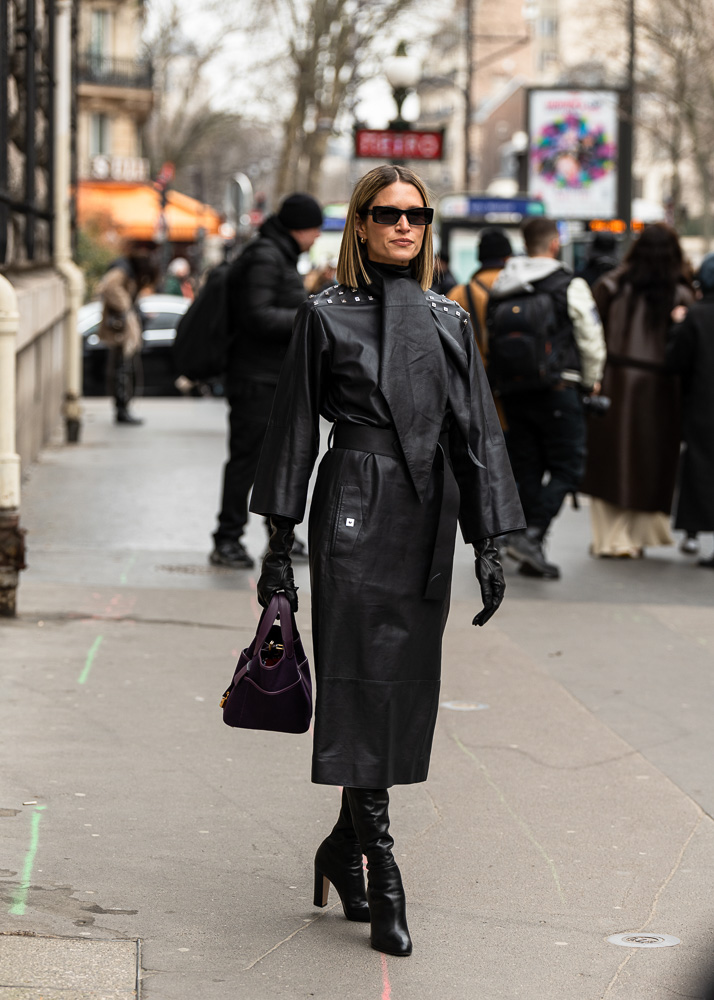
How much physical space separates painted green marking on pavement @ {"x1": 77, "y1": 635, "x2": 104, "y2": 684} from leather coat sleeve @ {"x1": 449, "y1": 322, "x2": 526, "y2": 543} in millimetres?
2622

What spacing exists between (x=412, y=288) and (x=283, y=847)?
1.66 meters

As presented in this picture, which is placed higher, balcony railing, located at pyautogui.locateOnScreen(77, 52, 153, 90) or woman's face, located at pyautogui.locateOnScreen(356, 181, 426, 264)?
balcony railing, located at pyautogui.locateOnScreen(77, 52, 153, 90)

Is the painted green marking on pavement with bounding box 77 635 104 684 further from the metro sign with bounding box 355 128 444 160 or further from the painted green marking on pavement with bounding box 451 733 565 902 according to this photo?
the metro sign with bounding box 355 128 444 160

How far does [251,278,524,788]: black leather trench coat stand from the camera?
388 centimetres

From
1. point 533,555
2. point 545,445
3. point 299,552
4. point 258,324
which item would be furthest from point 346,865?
point 545,445

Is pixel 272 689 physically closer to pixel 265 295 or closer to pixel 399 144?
pixel 265 295

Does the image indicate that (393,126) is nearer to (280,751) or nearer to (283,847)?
(280,751)

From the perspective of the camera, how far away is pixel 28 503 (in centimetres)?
1100

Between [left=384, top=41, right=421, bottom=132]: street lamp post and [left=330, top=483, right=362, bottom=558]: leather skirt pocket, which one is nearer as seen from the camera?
[left=330, top=483, right=362, bottom=558]: leather skirt pocket

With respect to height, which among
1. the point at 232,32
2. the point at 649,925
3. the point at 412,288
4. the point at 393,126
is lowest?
the point at 649,925

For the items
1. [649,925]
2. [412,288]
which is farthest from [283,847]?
[412,288]

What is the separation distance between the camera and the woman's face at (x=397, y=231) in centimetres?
391

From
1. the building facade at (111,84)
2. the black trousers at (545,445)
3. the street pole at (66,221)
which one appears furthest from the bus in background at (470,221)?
the building facade at (111,84)

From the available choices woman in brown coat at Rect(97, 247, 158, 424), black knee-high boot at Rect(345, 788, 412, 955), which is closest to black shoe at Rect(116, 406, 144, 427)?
woman in brown coat at Rect(97, 247, 158, 424)
